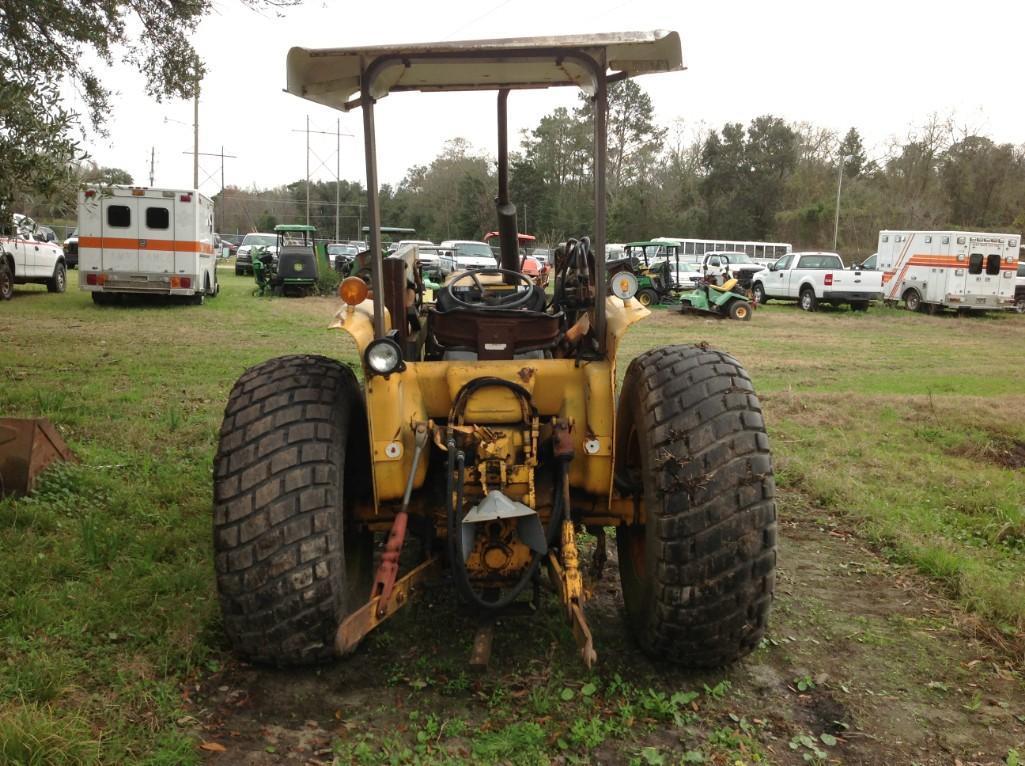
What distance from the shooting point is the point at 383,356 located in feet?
10.7

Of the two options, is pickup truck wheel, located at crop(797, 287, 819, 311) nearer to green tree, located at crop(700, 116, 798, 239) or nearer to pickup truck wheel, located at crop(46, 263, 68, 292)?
pickup truck wheel, located at crop(46, 263, 68, 292)


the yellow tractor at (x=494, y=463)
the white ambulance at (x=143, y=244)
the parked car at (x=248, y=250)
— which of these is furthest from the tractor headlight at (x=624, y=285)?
the parked car at (x=248, y=250)

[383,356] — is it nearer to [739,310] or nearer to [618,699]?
[618,699]

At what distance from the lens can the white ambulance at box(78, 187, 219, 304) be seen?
59.5ft

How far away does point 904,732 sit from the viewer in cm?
308

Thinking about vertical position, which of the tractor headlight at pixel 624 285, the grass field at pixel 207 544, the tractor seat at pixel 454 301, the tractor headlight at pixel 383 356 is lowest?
the grass field at pixel 207 544

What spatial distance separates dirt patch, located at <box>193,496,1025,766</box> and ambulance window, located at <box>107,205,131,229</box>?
16.7 meters

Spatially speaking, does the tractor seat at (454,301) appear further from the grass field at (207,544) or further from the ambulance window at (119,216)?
the ambulance window at (119,216)

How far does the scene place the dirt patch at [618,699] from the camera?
291 centimetres

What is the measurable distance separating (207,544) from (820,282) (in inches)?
877

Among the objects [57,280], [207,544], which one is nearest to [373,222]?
[207,544]

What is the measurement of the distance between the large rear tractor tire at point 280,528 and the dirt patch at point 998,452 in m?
5.64

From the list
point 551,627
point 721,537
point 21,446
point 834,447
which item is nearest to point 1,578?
point 21,446

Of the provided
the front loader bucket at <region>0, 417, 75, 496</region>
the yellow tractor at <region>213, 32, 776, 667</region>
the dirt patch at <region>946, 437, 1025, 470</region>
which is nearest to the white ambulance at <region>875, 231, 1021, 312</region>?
the dirt patch at <region>946, 437, 1025, 470</region>
